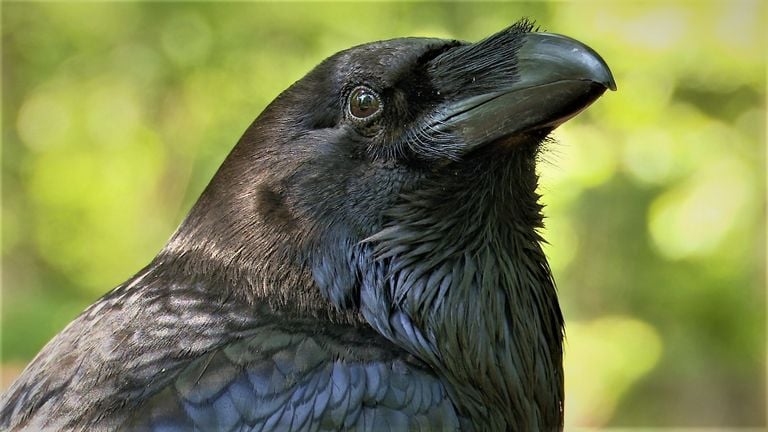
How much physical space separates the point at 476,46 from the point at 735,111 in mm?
4665

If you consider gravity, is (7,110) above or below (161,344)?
above

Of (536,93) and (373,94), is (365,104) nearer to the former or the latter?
(373,94)

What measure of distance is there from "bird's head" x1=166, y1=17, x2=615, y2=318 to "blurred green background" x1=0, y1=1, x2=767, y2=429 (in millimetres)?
3012

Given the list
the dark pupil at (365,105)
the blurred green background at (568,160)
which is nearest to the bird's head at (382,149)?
the dark pupil at (365,105)

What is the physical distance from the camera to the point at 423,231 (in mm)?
2211

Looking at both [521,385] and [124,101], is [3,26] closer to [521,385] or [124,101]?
[124,101]

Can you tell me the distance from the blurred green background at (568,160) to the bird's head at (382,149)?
9.88 feet

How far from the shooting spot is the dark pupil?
224 centimetres

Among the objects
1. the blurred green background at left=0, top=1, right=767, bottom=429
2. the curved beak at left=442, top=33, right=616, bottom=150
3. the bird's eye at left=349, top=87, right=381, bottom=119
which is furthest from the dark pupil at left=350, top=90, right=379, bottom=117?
the blurred green background at left=0, top=1, right=767, bottom=429

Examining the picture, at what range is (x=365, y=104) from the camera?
225cm

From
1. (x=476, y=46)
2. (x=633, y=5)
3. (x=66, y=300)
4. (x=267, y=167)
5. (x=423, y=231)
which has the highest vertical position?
(x=633, y=5)

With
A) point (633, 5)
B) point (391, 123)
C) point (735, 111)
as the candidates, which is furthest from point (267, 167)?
point (735, 111)

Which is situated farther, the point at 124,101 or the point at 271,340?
the point at 124,101

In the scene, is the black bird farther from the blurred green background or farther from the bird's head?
the blurred green background
